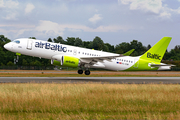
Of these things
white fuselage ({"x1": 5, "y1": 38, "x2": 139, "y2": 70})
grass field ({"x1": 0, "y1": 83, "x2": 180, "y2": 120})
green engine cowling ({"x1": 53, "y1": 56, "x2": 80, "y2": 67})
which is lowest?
grass field ({"x1": 0, "y1": 83, "x2": 180, "y2": 120})

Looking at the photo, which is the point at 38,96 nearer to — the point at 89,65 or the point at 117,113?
the point at 117,113

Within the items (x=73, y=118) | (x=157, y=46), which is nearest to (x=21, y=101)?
(x=73, y=118)

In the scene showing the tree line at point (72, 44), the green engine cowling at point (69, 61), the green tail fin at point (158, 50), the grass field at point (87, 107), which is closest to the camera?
the grass field at point (87, 107)

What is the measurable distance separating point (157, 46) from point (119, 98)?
31892mm

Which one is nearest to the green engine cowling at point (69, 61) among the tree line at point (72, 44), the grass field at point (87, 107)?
the grass field at point (87, 107)

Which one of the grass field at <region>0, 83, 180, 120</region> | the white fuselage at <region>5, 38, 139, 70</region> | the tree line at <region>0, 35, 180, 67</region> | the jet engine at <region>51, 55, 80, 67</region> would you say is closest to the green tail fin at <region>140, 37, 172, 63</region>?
the white fuselage at <region>5, 38, 139, 70</region>

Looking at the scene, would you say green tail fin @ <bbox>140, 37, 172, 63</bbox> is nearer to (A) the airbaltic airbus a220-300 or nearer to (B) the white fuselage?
(A) the airbaltic airbus a220-300

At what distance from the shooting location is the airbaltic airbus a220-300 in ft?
121

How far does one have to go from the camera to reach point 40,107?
11.8 m

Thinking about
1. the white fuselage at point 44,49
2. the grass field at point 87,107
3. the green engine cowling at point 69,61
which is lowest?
the grass field at point 87,107

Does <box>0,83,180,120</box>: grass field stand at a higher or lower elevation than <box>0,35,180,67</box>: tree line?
lower

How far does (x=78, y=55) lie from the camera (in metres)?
39.0

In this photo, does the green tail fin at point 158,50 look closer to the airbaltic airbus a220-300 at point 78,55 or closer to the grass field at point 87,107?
the airbaltic airbus a220-300 at point 78,55

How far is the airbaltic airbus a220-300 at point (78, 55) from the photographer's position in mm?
36844
